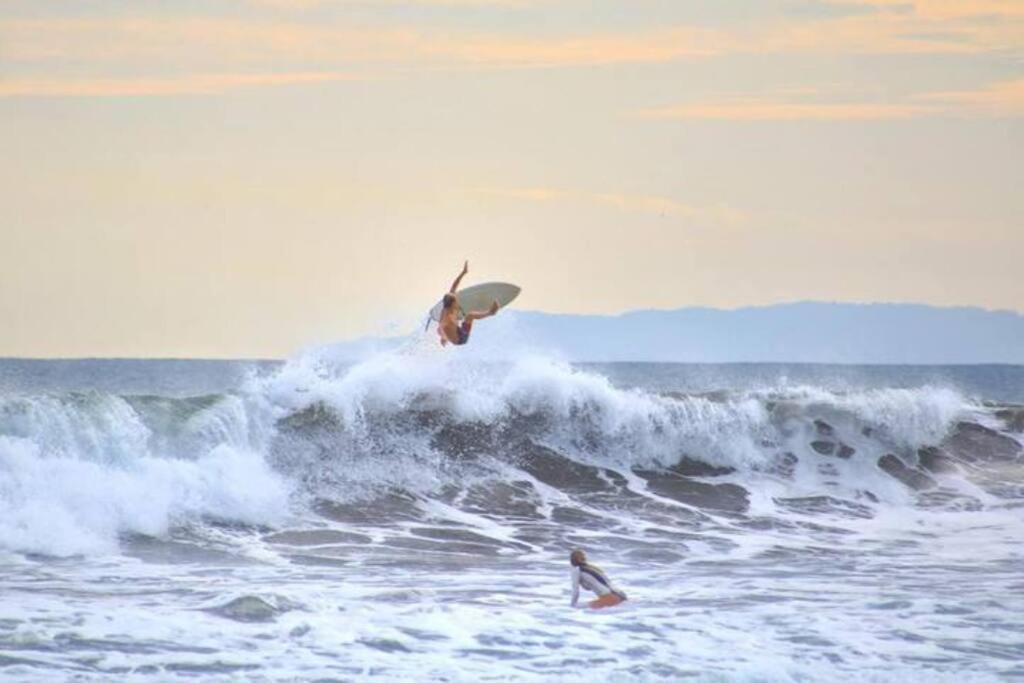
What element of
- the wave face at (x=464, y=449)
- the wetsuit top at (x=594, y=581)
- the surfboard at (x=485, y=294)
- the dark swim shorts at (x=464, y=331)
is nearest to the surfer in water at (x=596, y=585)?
the wetsuit top at (x=594, y=581)

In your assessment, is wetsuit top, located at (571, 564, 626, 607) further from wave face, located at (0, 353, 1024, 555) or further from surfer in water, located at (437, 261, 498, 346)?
wave face, located at (0, 353, 1024, 555)

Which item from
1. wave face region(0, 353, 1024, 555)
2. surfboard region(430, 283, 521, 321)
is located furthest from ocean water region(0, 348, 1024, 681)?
surfboard region(430, 283, 521, 321)

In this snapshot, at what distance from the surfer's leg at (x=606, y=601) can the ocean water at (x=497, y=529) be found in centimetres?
9

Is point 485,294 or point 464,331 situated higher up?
point 485,294

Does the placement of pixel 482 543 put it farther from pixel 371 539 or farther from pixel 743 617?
pixel 743 617

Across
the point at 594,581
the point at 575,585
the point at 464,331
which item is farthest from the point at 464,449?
the point at 575,585

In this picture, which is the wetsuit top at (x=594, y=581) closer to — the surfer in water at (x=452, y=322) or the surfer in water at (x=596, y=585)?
the surfer in water at (x=596, y=585)

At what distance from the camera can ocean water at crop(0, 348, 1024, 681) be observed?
15.1 m

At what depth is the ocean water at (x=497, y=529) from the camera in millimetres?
15141

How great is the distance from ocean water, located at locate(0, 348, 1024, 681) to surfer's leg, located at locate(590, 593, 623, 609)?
9 centimetres

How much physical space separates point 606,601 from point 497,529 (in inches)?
251

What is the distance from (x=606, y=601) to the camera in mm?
16859

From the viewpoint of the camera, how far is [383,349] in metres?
31.1

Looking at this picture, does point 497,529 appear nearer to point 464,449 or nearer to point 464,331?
point 464,449
